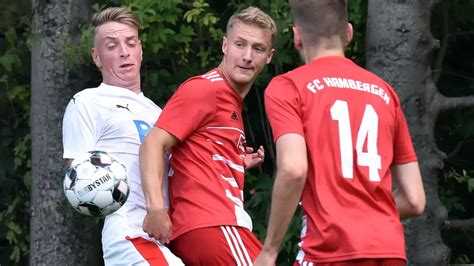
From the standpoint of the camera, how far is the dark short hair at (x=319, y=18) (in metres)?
5.48

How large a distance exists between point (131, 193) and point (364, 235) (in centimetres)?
187

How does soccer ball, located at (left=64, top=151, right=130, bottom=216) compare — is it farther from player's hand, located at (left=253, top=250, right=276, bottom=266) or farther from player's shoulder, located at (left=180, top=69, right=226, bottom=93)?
player's hand, located at (left=253, top=250, right=276, bottom=266)

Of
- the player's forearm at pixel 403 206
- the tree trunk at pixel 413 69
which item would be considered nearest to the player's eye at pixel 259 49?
the player's forearm at pixel 403 206

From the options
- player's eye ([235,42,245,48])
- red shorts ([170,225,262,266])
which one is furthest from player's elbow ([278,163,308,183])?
player's eye ([235,42,245,48])

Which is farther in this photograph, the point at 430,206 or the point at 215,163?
the point at 430,206

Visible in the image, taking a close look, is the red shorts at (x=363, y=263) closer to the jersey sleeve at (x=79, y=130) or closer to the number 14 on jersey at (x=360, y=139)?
the number 14 on jersey at (x=360, y=139)

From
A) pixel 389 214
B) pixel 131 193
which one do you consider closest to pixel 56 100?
pixel 131 193

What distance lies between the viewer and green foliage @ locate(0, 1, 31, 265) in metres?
12.1

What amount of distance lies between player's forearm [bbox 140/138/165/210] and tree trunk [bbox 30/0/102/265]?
497cm

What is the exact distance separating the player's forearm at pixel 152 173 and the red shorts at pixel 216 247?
268mm

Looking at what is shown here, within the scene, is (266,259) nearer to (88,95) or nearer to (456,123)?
(88,95)

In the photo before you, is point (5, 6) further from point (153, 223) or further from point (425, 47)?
point (153, 223)

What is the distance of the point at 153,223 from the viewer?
258 inches

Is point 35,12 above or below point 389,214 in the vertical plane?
below
